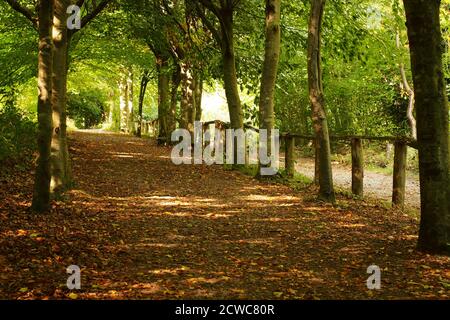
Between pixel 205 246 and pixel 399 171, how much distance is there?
5423 millimetres

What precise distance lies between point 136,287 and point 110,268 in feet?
2.32

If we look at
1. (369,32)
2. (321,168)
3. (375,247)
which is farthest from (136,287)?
(369,32)

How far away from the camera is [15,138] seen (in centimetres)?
1256

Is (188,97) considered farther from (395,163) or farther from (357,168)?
(395,163)

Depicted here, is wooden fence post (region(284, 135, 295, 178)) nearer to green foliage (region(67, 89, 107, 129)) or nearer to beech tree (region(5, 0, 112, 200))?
beech tree (region(5, 0, 112, 200))

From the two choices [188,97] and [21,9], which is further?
[188,97]

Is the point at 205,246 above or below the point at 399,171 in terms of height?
below

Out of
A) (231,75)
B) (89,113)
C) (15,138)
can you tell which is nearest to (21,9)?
(15,138)

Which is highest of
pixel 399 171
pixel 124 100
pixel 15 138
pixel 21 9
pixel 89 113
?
pixel 124 100

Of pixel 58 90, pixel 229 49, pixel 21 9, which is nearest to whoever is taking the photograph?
pixel 58 90

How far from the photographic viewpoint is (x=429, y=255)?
19.9ft

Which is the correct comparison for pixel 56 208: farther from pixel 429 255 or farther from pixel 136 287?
pixel 429 255

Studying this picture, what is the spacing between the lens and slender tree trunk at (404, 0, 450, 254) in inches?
229

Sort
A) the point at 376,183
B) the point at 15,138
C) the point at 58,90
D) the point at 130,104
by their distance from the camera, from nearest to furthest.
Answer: the point at 58,90 < the point at 15,138 < the point at 376,183 < the point at 130,104
